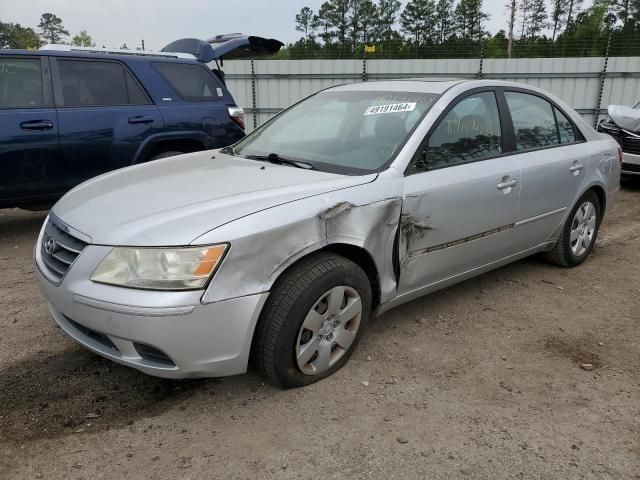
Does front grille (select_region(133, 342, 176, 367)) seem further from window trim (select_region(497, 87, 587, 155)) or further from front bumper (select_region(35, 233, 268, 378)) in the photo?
window trim (select_region(497, 87, 587, 155))

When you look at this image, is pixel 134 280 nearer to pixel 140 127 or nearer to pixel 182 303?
pixel 182 303

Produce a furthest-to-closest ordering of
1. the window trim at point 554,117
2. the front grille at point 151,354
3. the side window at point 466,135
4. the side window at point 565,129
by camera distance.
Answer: the side window at point 565,129 < the window trim at point 554,117 < the side window at point 466,135 < the front grille at point 151,354

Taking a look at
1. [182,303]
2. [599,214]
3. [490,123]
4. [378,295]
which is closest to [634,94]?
[599,214]

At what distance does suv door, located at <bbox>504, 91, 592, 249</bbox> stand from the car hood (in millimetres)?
1532

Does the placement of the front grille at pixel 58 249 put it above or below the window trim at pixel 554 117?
below

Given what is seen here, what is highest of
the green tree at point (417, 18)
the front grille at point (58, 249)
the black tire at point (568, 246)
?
the green tree at point (417, 18)

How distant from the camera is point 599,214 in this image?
4812 mm

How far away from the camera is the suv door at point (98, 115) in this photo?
5156 mm

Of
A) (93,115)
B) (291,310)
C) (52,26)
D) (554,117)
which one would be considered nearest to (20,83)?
(93,115)

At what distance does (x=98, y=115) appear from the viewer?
17.3 ft

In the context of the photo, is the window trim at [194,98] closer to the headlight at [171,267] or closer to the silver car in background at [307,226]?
the silver car in background at [307,226]

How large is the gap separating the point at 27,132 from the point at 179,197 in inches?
120

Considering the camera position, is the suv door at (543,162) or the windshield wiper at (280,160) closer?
the windshield wiper at (280,160)

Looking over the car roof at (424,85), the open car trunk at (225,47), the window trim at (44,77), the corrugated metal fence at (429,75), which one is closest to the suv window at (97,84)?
the window trim at (44,77)
